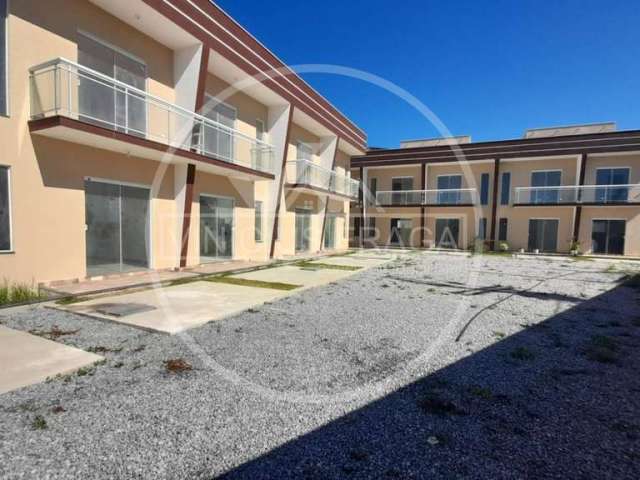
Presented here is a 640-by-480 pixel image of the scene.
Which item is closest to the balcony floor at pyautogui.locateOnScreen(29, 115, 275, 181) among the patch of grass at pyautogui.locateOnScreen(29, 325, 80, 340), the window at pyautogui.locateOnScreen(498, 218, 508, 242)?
the patch of grass at pyautogui.locateOnScreen(29, 325, 80, 340)

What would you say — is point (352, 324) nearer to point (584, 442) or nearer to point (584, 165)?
point (584, 442)

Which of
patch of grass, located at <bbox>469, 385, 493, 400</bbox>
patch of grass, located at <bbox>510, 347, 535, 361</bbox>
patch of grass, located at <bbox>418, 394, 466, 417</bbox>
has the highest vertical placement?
patch of grass, located at <bbox>510, 347, 535, 361</bbox>

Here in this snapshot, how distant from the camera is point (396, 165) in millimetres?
27203

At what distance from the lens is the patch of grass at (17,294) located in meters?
6.81

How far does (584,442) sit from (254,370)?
317cm

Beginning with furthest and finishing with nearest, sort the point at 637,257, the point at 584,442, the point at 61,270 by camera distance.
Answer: the point at 637,257 → the point at 61,270 → the point at 584,442

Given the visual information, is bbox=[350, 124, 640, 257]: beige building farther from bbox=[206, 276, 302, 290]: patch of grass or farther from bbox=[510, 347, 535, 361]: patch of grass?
bbox=[510, 347, 535, 361]: patch of grass

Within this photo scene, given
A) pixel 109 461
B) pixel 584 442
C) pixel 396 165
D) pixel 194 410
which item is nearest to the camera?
pixel 109 461

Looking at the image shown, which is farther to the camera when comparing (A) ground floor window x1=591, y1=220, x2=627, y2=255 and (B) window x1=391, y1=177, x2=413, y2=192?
(B) window x1=391, y1=177, x2=413, y2=192

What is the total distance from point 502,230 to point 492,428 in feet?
80.5

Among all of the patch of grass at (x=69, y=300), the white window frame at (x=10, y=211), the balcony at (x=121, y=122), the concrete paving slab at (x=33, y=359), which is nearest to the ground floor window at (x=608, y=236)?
the balcony at (x=121, y=122)

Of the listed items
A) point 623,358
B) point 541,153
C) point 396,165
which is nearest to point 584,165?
point 541,153

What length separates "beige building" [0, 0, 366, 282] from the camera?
7453mm

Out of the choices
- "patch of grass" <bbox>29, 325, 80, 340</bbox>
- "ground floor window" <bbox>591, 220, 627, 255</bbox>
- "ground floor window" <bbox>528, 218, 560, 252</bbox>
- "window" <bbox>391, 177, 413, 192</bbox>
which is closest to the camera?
"patch of grass" <bbox>29, 325, 80, 340</bbox>
